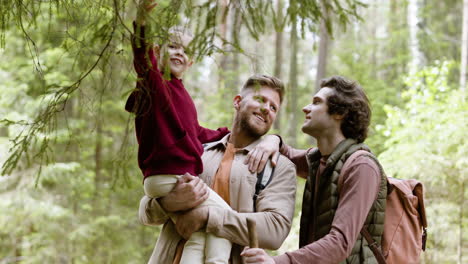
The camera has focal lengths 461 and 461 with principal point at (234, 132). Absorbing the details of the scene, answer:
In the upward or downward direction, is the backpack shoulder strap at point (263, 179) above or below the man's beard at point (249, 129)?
below

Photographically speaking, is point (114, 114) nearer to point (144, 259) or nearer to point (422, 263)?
point (144, 259)

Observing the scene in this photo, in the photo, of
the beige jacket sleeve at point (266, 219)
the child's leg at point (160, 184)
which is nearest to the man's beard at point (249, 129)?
the beige jacket sleeve at point (266, 219)

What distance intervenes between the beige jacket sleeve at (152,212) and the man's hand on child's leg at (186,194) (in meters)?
0.16

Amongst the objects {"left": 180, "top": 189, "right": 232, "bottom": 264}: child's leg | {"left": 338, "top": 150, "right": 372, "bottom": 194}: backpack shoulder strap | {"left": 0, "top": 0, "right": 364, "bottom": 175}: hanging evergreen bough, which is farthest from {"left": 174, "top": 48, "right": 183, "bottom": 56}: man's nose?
{"left": 338, "top": 150, "right": 372, "bottom": 194}: backpack shoulder strap

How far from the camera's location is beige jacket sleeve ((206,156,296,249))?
A: 8.27ft

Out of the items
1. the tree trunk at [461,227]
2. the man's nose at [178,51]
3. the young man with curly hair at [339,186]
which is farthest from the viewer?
the tree trunk at [461,227]

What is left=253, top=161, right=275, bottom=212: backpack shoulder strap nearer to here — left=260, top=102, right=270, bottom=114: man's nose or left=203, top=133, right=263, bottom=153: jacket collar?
left=203, top=133, right=263, bottom=153: jacket collar

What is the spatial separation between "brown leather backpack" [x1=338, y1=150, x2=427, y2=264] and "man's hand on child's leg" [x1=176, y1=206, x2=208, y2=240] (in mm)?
810

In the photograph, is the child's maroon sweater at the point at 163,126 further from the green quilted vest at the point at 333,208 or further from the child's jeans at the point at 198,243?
the green quilted vest at the point at 333,208

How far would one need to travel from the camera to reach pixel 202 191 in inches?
101

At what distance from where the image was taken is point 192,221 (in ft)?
8.32

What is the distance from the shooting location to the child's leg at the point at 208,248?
2.48 meters

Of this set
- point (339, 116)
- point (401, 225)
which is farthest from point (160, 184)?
point (401, 225)

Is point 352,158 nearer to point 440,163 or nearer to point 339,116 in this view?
point 339,116
